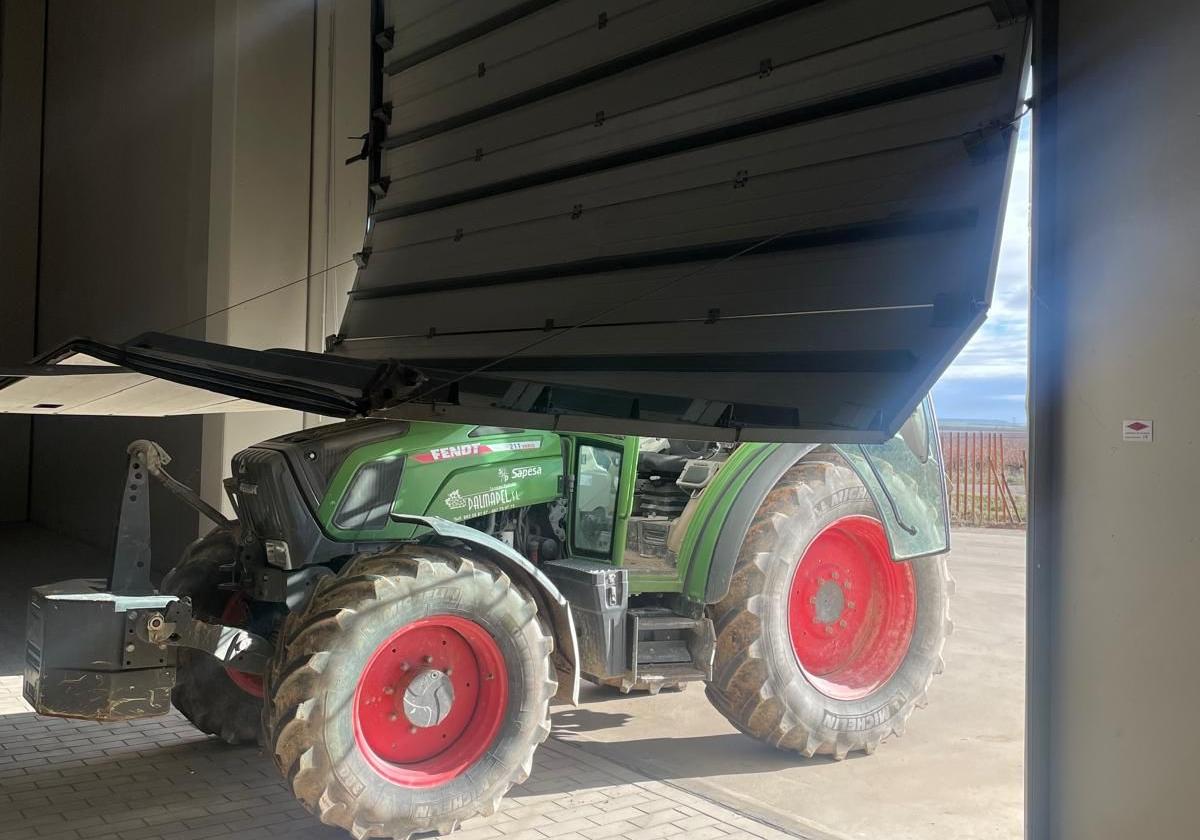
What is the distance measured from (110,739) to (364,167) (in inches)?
193

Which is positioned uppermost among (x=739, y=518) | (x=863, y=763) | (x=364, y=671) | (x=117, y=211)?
(x=117, y=211)

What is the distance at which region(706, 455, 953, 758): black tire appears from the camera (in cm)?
517

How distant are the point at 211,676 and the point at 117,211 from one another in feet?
24.5

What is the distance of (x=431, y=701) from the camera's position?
4.23 m

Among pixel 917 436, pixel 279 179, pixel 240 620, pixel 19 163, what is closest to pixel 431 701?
pixel 240 620

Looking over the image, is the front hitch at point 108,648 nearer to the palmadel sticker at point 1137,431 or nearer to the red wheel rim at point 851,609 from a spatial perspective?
the red wheel rim at point 851,609

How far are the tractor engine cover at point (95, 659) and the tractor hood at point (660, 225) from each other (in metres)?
0.89

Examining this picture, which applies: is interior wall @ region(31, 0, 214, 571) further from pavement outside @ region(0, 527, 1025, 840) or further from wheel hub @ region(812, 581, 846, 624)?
wheel hub @ region(812, 581, 846, 624)

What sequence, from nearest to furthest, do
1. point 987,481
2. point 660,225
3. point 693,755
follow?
point 660,225 → point 693,755 → point 987,481

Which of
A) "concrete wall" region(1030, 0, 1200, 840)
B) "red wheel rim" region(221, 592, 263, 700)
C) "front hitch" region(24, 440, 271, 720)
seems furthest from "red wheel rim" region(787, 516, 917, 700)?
"front hitch" region(24, 440, 271, 720)

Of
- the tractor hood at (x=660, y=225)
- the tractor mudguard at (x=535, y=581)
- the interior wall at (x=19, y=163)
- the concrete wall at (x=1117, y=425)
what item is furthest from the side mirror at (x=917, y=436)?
the interior wall at (x=19, y=163)

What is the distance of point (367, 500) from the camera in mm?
4574

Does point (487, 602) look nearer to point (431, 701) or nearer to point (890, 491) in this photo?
point (431, 701)

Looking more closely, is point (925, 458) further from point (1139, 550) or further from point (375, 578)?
point (375, 578)
